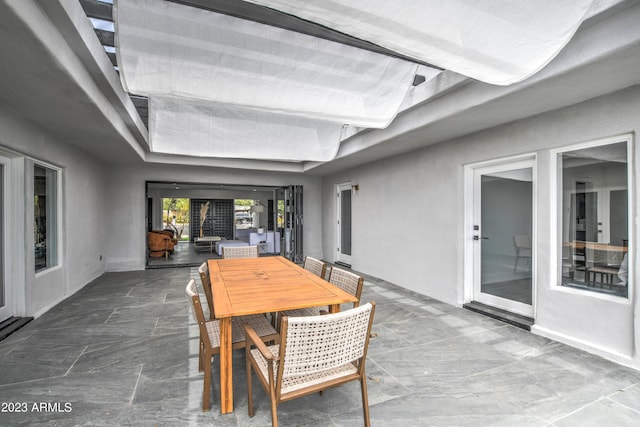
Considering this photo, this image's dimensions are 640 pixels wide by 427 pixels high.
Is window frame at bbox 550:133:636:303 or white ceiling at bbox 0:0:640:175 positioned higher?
white ceiling at bbox 0:0:640:175

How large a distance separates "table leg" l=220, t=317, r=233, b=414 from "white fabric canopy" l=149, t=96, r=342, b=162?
7.92 ft

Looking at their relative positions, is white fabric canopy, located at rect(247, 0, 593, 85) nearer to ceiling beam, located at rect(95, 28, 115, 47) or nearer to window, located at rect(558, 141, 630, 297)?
window, located at rect(558, 141, 630, 297)

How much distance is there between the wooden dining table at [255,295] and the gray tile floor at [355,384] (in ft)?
1.29

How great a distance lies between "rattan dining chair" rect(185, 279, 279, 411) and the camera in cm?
185

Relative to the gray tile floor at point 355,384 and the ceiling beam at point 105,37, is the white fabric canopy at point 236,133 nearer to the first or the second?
the ceiling beam at point 105,37

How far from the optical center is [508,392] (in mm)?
2121

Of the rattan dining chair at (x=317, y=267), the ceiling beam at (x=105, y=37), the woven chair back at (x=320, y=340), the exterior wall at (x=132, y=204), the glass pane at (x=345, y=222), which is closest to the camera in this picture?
the woven chair back at (x=320, y=340)

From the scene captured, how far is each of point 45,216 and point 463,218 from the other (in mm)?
5733

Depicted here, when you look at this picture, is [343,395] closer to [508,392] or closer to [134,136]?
[508,392]

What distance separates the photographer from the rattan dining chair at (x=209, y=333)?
6.08 feet

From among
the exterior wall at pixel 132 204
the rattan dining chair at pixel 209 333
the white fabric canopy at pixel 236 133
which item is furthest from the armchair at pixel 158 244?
the rattan dining chair at pixel 209 333

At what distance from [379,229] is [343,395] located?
13.2 ft

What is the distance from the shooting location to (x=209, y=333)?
7.14 ft

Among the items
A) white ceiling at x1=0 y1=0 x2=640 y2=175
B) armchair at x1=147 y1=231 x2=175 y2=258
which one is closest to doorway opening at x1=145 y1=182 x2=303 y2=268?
armchair at x1=147 y1=231 x2=175 y2=258
